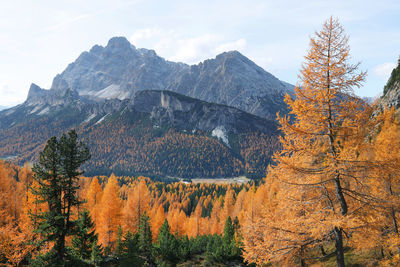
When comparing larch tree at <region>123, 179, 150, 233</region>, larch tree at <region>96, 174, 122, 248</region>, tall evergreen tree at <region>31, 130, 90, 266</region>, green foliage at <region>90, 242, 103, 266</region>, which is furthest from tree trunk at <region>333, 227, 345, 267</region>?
larch tree at <region>123, 179, 150, 233</region>

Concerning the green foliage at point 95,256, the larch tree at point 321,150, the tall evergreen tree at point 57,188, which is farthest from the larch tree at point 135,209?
the larch tree at point 321,150

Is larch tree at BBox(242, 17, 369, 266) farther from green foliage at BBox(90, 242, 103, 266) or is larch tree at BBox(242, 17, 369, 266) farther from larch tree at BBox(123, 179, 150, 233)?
larch tree at BBox(123, 179, 150, 233)

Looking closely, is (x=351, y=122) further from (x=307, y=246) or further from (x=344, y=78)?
(x=307, y=246)

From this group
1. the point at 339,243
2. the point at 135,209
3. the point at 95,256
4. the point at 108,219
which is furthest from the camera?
the point at 135,209

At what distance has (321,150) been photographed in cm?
1089

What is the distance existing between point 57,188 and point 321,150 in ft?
68.2

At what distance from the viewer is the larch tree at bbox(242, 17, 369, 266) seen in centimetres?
1034

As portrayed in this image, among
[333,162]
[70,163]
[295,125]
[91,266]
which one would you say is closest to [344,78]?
[295,125]

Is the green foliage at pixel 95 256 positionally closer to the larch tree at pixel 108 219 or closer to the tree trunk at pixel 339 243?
the larch tree at pixel 108 219

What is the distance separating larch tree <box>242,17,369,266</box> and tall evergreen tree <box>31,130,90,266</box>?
17334 mm

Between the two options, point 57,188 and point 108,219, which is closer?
point 57,188

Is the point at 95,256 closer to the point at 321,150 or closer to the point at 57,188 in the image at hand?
the point at 57,188

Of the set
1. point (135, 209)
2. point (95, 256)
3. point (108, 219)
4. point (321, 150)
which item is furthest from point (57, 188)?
point (135, 209)

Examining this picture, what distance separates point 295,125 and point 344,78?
9.92 feet
